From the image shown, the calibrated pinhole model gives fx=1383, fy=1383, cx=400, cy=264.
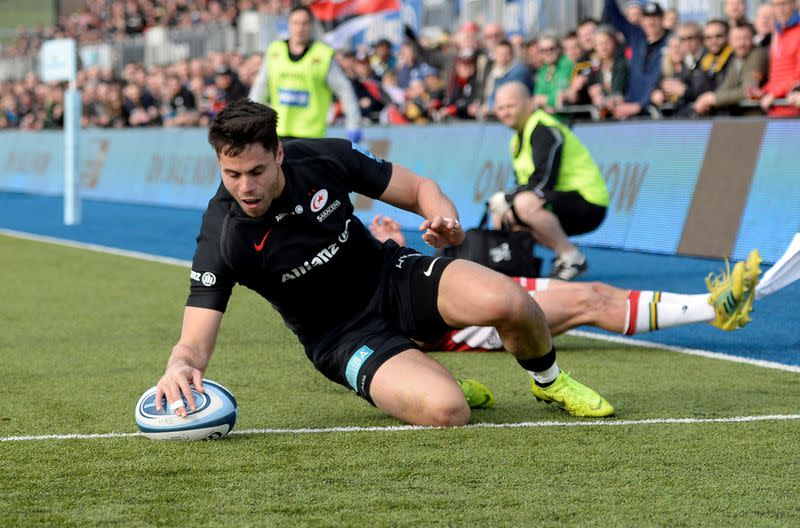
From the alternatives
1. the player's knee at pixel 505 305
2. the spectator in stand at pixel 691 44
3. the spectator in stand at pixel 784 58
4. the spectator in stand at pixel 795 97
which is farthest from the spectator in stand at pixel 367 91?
the player's knee at pixel 505 305

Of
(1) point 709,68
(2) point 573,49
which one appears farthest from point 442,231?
(2) point 573,49

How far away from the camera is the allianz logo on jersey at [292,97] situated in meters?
13.0

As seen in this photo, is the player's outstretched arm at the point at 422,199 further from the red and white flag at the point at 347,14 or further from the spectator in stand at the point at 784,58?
the red and white flag at the point at 347,14

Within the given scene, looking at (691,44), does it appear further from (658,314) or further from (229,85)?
(229,85)

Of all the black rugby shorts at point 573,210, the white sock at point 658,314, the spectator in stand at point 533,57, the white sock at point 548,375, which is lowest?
the black rugby shorts at point 573,210

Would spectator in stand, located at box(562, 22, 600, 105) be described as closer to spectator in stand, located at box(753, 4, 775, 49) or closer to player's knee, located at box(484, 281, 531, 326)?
spectator in stand, located at box(753, 4, 775, 49)

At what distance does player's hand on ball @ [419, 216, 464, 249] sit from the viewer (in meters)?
5.60

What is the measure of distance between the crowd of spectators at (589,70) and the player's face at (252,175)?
785 cm

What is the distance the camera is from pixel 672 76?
14422mm

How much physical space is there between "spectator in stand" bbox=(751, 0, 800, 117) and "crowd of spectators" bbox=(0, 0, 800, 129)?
1 cm

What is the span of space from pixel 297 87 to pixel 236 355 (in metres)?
5.23

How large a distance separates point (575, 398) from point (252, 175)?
1794mm

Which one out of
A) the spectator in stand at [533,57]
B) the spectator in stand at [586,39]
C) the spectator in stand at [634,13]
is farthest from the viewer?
the spectator in stand at [533,57]

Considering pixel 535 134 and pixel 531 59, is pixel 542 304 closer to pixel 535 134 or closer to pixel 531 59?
pixel 535 134
